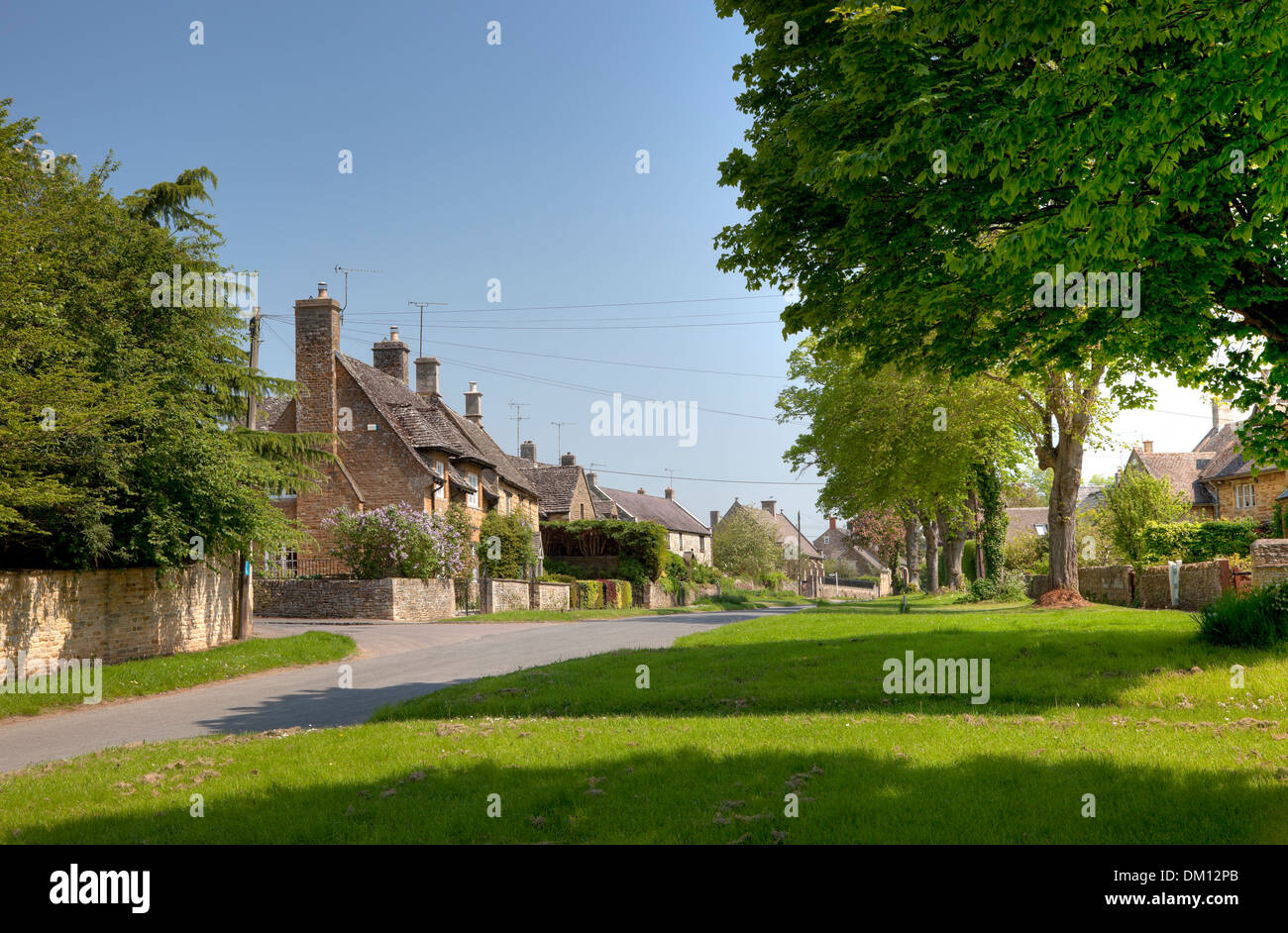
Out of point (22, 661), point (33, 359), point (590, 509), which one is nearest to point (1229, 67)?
point (33, 359)

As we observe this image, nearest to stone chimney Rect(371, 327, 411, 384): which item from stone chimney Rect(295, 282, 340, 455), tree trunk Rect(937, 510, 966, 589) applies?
stone chimney Rect(295, 282, 340, 455)

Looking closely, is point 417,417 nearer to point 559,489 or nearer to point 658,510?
point 559,489

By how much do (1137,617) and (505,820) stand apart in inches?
641

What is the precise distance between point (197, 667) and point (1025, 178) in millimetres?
17912

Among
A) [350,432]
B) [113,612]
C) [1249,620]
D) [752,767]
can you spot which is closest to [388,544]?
[350,432]

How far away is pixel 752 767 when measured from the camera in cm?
783

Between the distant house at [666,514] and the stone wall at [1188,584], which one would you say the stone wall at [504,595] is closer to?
the stone wall at [1188,584]

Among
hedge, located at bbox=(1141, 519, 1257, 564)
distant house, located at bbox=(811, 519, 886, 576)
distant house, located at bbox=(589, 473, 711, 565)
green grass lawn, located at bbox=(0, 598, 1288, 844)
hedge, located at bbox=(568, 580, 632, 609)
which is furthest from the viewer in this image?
distant house, located at bbox=(811, 519, 886, 576)

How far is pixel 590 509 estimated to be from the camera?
7112 cm

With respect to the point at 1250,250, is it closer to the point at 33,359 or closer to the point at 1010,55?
A: the point at 1010,55

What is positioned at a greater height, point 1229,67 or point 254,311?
point 254,311

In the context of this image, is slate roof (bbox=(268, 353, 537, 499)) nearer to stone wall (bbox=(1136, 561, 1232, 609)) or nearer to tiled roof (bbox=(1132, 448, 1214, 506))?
stone wall (bbox=(1136, 561, 1232, 609))

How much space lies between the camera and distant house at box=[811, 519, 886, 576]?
118m

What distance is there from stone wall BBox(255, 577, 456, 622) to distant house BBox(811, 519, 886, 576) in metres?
83.8
